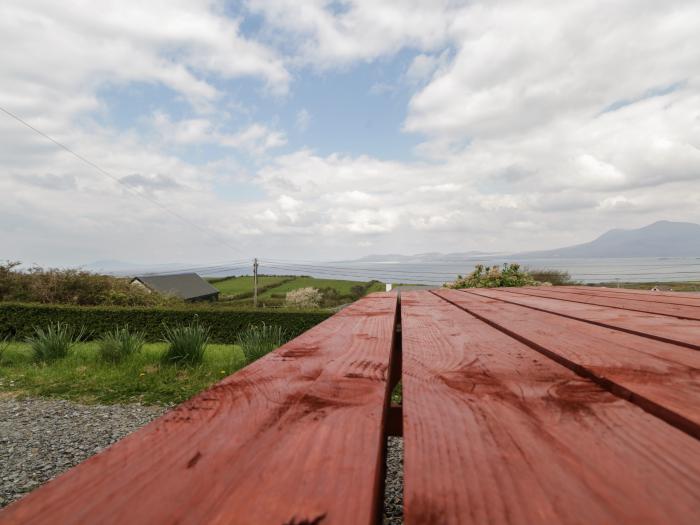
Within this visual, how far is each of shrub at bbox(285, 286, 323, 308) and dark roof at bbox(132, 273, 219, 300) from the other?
7.98 m

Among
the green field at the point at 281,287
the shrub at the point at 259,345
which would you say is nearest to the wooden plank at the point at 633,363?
the shrub at the point at 259,345

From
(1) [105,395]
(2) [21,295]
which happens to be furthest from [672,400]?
(2) [21,295]

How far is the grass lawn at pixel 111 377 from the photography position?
5570 millimetres

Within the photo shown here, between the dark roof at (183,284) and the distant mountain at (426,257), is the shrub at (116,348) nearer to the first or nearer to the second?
the dark roof at (183,284)

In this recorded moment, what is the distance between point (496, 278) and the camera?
673cm

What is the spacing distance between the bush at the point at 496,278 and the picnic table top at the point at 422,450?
624cm

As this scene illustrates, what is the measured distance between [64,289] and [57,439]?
41.1 feet

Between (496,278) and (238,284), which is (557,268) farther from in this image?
(238,284)

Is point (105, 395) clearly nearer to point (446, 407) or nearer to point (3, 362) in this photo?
point (3, 362)

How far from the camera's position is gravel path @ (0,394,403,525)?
10.2ft

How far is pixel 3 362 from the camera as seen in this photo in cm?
746

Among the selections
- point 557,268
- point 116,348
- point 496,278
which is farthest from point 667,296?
point 557,268

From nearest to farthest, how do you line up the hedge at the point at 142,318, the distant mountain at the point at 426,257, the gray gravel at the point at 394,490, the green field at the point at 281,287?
1. the gray gravel at the point at 394,490
2. the hedge at the point at 142,318
3. the green field at the point at 281,287
4. the distant mountain at the point at 426,257

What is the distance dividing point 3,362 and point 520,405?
1000 centimetres
